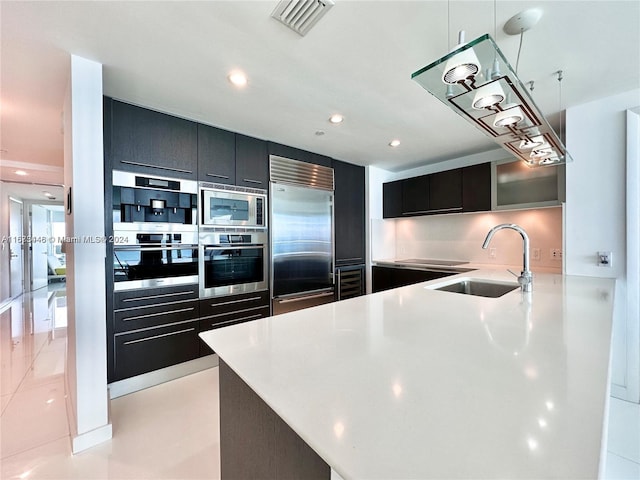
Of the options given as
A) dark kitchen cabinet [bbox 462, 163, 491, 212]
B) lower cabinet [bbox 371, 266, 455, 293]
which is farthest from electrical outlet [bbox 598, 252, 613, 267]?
lower cabinet [bbox 371, 266, 455, 293]

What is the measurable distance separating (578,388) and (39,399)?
318cm

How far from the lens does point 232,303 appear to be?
2.72 metres

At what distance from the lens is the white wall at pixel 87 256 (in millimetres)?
1615

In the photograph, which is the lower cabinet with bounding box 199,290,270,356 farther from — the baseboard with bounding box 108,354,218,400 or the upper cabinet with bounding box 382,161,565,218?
the upper cabinet with bounding box 382,161,565,218

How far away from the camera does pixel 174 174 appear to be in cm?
242

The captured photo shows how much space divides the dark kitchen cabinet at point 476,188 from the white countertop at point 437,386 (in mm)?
2269

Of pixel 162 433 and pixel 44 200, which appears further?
pixel 44 200

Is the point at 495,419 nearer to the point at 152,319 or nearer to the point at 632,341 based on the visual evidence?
the point at 152,319

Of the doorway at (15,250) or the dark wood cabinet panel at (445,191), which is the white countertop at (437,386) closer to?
the dark wood cabinet panel at (445,191)

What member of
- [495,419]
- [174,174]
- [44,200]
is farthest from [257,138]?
[44,200]

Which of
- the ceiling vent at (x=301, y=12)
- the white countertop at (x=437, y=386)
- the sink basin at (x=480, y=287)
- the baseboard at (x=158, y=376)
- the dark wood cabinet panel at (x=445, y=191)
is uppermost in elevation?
the ceiling vent at (x=301, y=12)

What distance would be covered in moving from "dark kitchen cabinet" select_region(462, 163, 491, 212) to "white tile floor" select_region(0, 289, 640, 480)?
2.02 metres

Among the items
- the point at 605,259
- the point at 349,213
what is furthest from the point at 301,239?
the point at 605,259

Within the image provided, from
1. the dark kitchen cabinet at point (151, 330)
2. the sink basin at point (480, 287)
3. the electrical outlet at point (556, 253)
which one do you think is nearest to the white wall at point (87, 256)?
the dark kitchen cabinet at point (151, 330)
